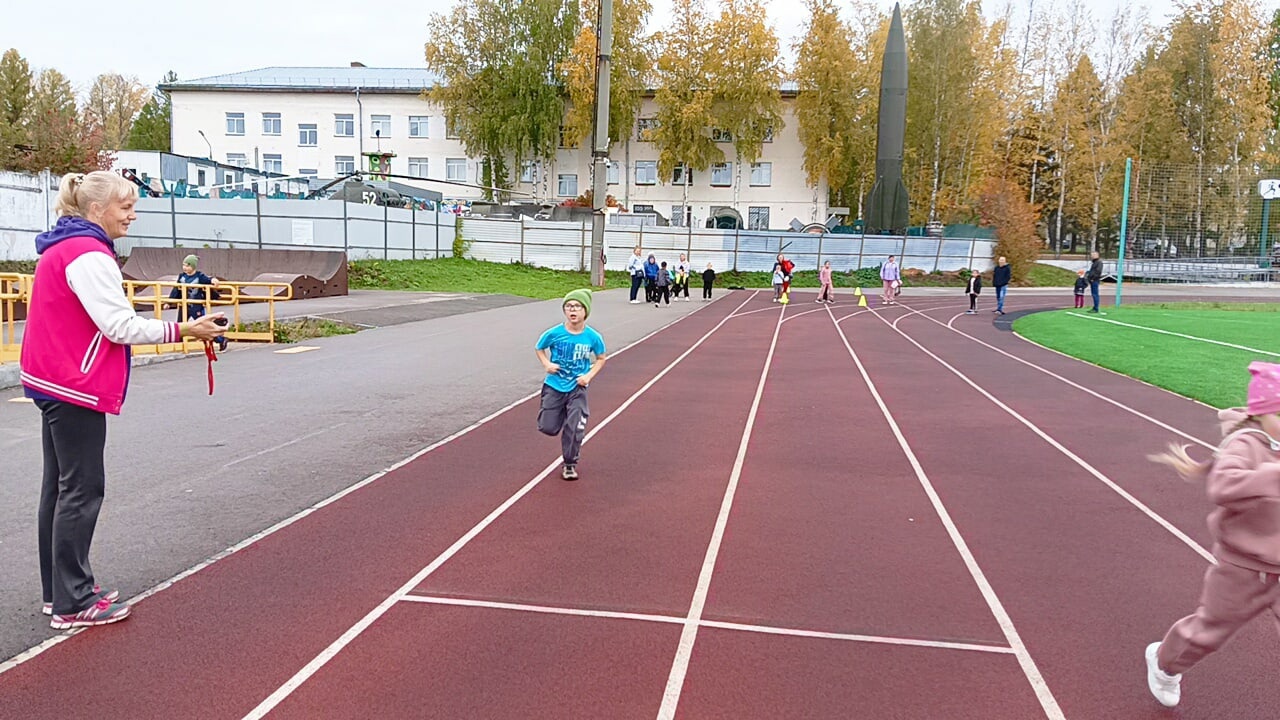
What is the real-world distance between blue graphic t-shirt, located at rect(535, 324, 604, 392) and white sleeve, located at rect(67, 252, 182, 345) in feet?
11.1

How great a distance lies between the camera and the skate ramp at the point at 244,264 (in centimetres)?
2705

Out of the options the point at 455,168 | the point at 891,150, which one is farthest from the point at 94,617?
the point at 455,168

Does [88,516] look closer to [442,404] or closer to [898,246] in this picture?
[442,404]

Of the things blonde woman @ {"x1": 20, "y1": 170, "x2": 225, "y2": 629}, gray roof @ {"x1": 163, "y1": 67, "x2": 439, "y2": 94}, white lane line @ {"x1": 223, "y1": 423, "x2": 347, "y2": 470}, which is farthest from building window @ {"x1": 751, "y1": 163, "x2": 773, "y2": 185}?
blonde woman @ {"x1": 20, "y1": 170, "x2": 225, "y2": 629}

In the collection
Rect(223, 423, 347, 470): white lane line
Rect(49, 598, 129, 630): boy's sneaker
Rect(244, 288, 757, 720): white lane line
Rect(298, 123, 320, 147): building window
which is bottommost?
Rect(244, 288, 757, 720): white lane line

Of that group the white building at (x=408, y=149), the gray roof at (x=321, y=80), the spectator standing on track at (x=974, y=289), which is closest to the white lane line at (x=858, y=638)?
the spectator standing on track at (x=974, y=289)

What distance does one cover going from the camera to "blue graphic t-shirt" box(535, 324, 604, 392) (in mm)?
6801

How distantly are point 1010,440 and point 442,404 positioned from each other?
5871 millimetres

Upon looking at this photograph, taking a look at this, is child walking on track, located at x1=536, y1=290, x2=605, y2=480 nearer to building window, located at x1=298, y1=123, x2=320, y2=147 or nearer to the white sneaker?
the white sneaker

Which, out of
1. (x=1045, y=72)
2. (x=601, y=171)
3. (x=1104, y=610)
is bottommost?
(x=1104, y=610)

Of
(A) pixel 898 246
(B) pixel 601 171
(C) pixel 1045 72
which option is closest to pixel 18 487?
(B) pixel 601 171

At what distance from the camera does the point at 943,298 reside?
112 ft

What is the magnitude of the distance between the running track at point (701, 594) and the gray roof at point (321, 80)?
2168 inches

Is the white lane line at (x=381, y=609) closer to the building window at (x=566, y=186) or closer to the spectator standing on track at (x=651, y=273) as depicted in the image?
the spectator standing on track at (x=651, y=273)
